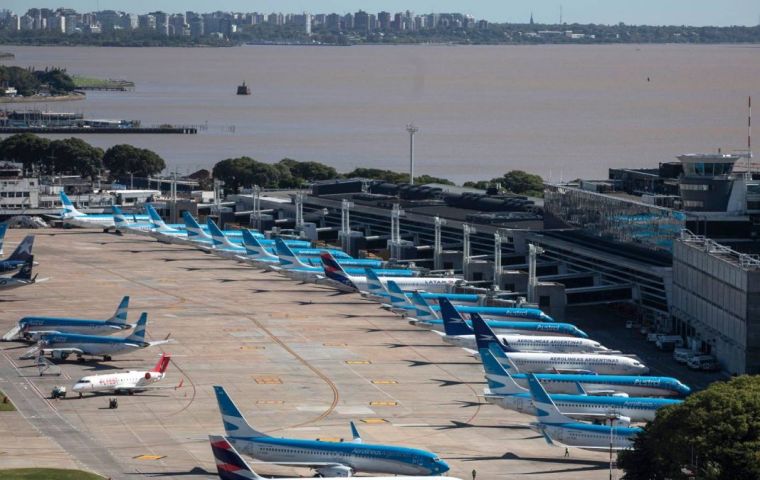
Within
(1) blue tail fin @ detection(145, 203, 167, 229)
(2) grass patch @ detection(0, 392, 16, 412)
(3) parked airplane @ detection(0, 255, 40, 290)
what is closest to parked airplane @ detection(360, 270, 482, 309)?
(3) parked airplane @ detection(0, 255, 40, 290)

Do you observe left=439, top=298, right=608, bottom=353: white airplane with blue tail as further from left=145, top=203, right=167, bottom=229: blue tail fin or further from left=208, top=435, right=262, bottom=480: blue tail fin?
left=145, top=203, right=167, bottom=229: blue tail fin

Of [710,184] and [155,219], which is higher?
[710,184]

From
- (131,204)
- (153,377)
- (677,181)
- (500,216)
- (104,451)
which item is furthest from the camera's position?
(131,204)

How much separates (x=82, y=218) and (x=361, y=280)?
2291 inches

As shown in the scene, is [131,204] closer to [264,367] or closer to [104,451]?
[264,367]

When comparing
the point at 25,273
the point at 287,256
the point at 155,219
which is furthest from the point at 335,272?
the point at 155,219

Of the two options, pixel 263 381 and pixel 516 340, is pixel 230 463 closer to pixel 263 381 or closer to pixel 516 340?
pixel 263 381

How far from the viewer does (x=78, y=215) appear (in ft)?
591

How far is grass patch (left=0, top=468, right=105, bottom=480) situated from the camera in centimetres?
7206

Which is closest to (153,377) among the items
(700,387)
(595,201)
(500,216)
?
(700,387)

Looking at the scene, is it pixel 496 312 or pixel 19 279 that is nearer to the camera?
pixel 496 312

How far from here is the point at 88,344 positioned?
3971 inches

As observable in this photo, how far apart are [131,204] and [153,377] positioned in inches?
4306

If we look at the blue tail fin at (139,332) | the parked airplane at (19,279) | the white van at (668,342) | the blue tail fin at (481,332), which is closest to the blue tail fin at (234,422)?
the blue tail fin at (481,332)
